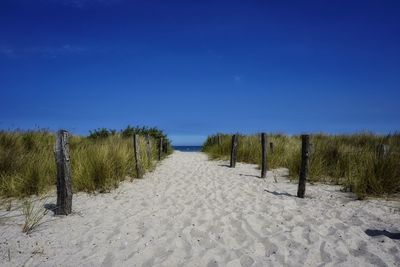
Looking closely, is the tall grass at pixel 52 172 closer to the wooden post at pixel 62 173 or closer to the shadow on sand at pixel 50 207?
the shadow on sand at pixel 50 207

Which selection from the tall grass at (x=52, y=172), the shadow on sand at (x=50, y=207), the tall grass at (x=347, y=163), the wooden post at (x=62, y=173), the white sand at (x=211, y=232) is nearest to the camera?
the white sand at (x=211, y=232)

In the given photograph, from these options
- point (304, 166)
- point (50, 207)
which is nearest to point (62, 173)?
point (50, 207)

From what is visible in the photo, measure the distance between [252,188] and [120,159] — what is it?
3.47 meters

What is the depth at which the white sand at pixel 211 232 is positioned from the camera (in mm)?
4133

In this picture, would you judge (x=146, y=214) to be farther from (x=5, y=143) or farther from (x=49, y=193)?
(x=5, y=143)

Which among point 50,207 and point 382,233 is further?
point 50,207

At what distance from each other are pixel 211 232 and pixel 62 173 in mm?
2609

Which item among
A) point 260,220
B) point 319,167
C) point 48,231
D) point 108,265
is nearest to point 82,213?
point 48,231

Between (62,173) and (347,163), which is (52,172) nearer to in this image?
(62,173)

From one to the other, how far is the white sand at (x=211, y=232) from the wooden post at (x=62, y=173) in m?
0.21

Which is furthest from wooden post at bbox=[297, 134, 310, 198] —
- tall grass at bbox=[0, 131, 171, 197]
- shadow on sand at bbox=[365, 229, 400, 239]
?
tall grass at bbox=[0, 131, 171, 197]

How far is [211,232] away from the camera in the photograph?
503cm

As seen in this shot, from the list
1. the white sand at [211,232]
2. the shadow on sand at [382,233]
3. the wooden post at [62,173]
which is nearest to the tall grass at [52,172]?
the white sand at [211,232]

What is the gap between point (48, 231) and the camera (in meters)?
5.09
